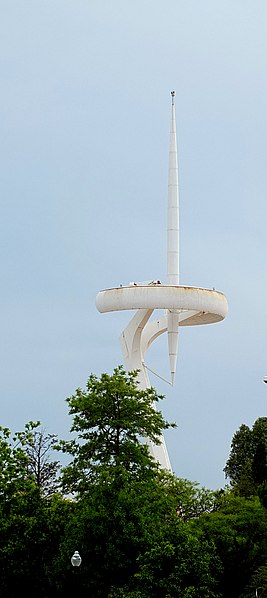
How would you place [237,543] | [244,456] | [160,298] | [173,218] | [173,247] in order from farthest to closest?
[244,456] → [173,218] → [173,247] → [160,298] → [237,543]

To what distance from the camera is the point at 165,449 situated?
36219 millimetres

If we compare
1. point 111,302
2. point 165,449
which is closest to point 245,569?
point 165,449

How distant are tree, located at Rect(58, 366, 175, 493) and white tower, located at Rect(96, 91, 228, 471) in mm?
5501

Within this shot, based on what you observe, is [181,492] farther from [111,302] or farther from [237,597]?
[111,302]

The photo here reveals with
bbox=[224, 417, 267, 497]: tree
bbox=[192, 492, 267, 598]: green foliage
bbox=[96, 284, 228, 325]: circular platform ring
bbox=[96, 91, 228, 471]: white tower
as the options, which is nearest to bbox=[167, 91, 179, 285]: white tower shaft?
bbox=[96, 91, 228, 471]: white tower

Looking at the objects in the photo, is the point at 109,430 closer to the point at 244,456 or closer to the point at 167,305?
the point at 167,305

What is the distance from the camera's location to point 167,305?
35031mm

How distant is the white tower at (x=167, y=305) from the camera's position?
1380 inches

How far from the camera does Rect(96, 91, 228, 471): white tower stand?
35.1 m

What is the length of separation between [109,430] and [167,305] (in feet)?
21.6

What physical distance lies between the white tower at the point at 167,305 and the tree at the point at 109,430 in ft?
18.0

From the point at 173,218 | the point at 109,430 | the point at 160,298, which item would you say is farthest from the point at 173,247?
the point at 109,430

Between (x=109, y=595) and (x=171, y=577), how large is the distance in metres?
1.51

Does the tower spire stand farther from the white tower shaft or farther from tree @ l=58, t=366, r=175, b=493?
tree @ l=58, t=366, r=175, b=493
